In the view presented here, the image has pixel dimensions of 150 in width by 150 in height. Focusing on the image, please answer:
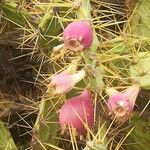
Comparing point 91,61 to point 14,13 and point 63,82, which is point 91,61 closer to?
point 63,82

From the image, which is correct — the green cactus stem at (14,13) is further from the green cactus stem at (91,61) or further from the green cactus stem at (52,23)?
the green cactus stem at (91,61)

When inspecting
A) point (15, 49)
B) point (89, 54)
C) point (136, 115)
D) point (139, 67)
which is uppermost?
point (89, 54)

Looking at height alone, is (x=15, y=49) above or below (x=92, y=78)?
below

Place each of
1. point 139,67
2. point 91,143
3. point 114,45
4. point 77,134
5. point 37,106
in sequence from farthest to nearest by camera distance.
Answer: point 37,106
point 114,45
point 139,67
point 77,134
point 91,143

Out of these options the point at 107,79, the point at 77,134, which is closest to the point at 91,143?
the point at 77,134

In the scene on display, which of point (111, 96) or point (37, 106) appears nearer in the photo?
point (111, 96)

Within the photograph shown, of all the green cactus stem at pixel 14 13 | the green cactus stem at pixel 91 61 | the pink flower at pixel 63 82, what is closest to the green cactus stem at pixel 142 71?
the green cactus stem at pixel 91 61

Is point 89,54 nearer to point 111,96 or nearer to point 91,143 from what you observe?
point 111,96

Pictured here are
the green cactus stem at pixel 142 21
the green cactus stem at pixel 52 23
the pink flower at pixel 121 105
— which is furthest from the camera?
the green cactus stem at pixel 142 21
